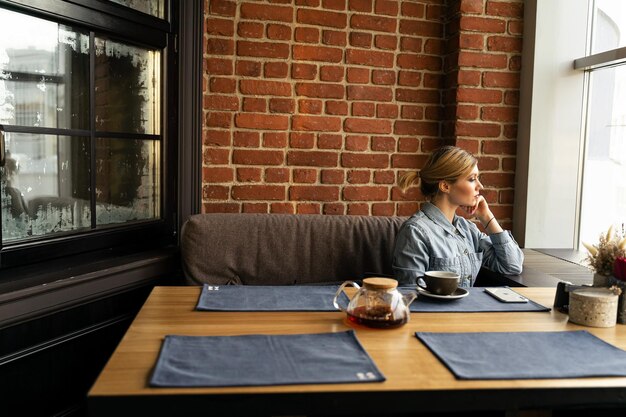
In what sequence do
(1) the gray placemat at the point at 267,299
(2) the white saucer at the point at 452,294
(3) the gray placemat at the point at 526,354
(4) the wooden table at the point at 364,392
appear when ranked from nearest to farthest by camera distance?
(4) the wooden table at the point at 364,392 → (3) the gray placemat at the point at 526,354 → (1) the gray placemat at the point at 267,299 → (2) the white saucer at the point at 452,294

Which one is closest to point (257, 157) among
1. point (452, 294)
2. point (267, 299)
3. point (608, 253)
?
point (267, 299)

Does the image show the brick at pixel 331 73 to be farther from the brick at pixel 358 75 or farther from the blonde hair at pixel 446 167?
the blonde hair at pixel 446 167

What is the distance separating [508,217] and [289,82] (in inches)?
50.3

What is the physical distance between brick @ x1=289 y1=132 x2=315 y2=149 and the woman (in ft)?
2.05

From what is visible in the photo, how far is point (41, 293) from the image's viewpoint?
188cm

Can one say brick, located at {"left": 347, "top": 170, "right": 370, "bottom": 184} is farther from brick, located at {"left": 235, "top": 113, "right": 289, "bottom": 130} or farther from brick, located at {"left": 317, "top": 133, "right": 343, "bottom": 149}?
brick, located at {"left": 235, "top": 113, "right": 289, "bottom": 130}

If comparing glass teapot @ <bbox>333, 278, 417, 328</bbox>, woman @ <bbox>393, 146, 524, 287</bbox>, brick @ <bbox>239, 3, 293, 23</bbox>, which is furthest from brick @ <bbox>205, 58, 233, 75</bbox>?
glass teapot @ <bbox>333, 278, 417, 328</bbox>

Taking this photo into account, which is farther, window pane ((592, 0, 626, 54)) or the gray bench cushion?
window pane ((592, 0, 626, 54))

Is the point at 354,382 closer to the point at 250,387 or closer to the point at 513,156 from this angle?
the point at 250,387

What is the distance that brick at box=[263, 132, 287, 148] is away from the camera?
2.80 m

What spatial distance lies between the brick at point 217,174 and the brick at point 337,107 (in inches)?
21.9

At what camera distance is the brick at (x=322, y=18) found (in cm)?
279

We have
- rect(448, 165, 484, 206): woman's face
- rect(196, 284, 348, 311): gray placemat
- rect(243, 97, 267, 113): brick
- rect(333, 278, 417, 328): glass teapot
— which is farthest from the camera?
rect(243, 97, 267, 113): brick

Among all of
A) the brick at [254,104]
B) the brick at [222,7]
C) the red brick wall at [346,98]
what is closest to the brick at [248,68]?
the red brick wall at [346,98]
